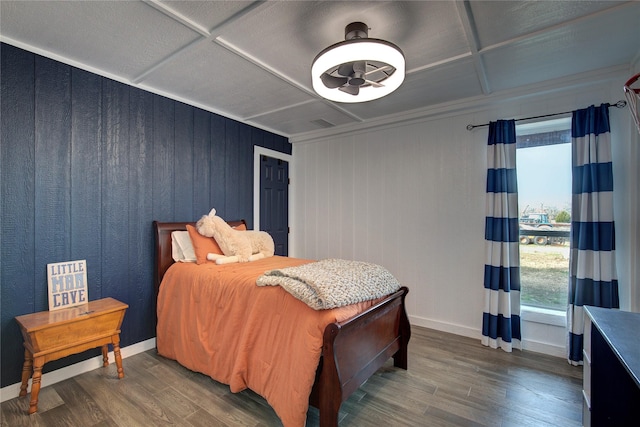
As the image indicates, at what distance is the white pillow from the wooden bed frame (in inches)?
70.5

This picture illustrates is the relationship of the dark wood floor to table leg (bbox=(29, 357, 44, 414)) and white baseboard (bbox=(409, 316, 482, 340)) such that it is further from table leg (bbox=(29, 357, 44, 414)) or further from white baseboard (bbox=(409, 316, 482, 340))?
white baseboard (bbox=(409, 316, 482, 340))

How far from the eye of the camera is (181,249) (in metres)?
2.85

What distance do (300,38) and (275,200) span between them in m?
2.57

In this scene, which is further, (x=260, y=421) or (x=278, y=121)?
(x=278, y=121)

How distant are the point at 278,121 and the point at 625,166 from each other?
3515 mm

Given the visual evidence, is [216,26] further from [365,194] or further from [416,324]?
[416,324]

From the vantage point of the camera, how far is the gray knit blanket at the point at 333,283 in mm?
1710

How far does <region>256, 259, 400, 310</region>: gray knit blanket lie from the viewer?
1710mm

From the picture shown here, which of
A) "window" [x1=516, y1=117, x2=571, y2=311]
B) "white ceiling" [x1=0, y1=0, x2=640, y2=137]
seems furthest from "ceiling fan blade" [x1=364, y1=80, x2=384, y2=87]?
"window" [x1=516, y1=117, x2=571, y2=311]

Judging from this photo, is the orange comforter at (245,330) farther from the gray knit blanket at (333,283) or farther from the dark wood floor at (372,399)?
the dark wood floor at (372,399)

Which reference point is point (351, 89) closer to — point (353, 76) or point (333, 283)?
point (353, 76)

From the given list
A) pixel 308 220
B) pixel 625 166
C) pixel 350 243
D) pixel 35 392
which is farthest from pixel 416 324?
pixel 35 392

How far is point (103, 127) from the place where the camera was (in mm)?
2537

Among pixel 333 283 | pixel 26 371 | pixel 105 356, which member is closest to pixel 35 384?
pixel 26 371
